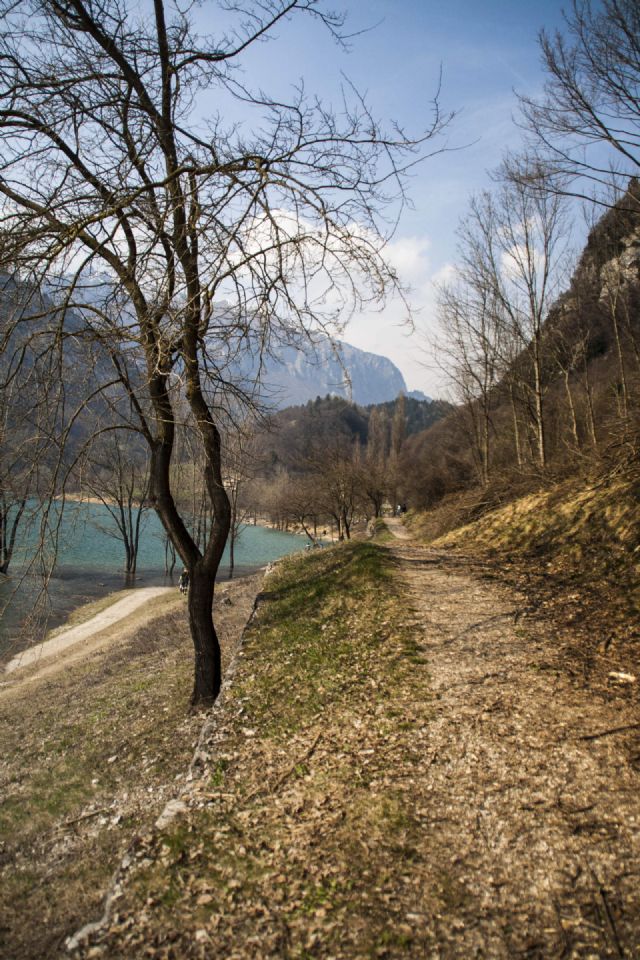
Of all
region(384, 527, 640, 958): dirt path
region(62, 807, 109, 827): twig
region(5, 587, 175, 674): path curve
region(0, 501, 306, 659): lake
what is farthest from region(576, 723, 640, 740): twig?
region(5, 587, 175, 674): path curve

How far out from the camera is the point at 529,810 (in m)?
3.21

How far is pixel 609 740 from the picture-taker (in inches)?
149

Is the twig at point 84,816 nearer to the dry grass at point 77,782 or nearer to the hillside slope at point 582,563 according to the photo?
the dry grass at point 77,782

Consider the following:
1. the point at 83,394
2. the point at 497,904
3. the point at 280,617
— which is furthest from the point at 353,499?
Result: the point at 497,904

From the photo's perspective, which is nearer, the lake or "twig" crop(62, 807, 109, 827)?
"twig" crop(62, 807, 109, 827)

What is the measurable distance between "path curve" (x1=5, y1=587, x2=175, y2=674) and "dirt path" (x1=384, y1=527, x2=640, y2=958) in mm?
12052

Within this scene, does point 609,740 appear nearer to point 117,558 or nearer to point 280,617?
point 280,617

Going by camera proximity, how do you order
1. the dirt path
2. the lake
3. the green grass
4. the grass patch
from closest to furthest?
the dirt path < the grass patch < the green grass < the lake

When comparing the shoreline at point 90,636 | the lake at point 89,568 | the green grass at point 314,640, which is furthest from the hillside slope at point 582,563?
the shoreline at point 90,636

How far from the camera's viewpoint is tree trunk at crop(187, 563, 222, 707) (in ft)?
23.8

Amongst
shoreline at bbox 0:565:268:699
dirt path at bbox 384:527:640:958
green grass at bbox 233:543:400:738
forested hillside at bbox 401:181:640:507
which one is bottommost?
shoreline at bbox 0:565:268:699

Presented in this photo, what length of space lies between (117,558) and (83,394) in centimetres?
3542

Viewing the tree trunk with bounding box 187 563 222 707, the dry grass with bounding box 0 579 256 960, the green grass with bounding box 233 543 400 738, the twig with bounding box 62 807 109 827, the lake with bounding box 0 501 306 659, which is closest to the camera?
the dry grass with bounding box 0 579 256 960

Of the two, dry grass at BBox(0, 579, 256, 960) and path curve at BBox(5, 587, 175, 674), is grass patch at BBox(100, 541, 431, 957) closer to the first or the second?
dry grass at BBox(0, 579, 256, 960)
